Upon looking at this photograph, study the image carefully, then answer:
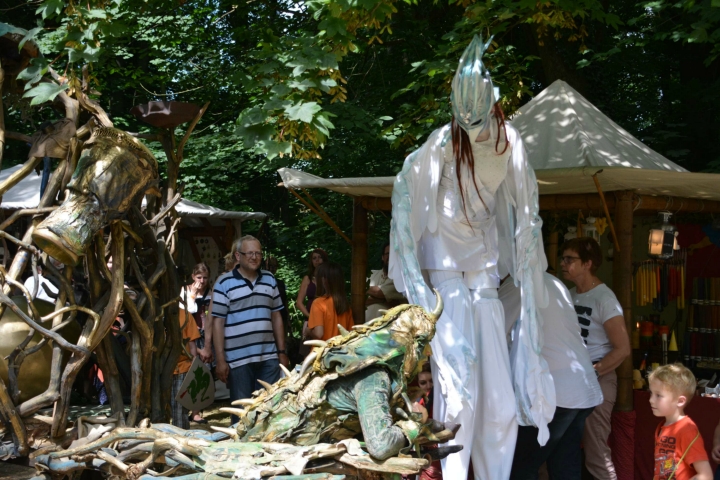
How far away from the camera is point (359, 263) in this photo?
581 centimetres

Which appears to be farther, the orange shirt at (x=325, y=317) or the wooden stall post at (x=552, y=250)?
the wooden stall post at (x=552, y=250)

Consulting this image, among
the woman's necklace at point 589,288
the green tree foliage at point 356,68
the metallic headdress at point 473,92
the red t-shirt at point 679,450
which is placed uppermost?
the green tree foliage at point 356,68

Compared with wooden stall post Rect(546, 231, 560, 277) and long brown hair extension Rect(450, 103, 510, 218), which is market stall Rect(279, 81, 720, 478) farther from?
long brown hair extension Rect(450, 103, 510, 218)

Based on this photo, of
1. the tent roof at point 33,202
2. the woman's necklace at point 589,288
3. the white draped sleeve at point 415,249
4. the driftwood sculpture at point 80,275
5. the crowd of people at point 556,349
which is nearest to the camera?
the driftwood sculpture at point 80,275

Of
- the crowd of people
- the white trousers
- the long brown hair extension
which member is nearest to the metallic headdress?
the long brown hair extension

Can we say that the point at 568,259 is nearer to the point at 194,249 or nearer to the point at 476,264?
the point at 476,264

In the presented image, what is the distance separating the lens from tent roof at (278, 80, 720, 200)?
449cm

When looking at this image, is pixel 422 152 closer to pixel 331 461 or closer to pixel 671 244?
pixel 331 461

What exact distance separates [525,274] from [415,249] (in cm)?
48

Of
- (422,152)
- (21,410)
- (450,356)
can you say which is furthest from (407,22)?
(21,410)

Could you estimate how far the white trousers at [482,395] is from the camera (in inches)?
125

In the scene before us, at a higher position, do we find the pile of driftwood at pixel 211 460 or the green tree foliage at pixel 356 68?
the green tree foliage at pixel 356 68

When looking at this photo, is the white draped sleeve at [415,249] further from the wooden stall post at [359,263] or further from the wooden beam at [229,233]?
the wooden beam at [229,233]

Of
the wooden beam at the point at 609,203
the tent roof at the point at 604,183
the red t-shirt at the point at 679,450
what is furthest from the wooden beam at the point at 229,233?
the red t-shirt at the point at 679,450
